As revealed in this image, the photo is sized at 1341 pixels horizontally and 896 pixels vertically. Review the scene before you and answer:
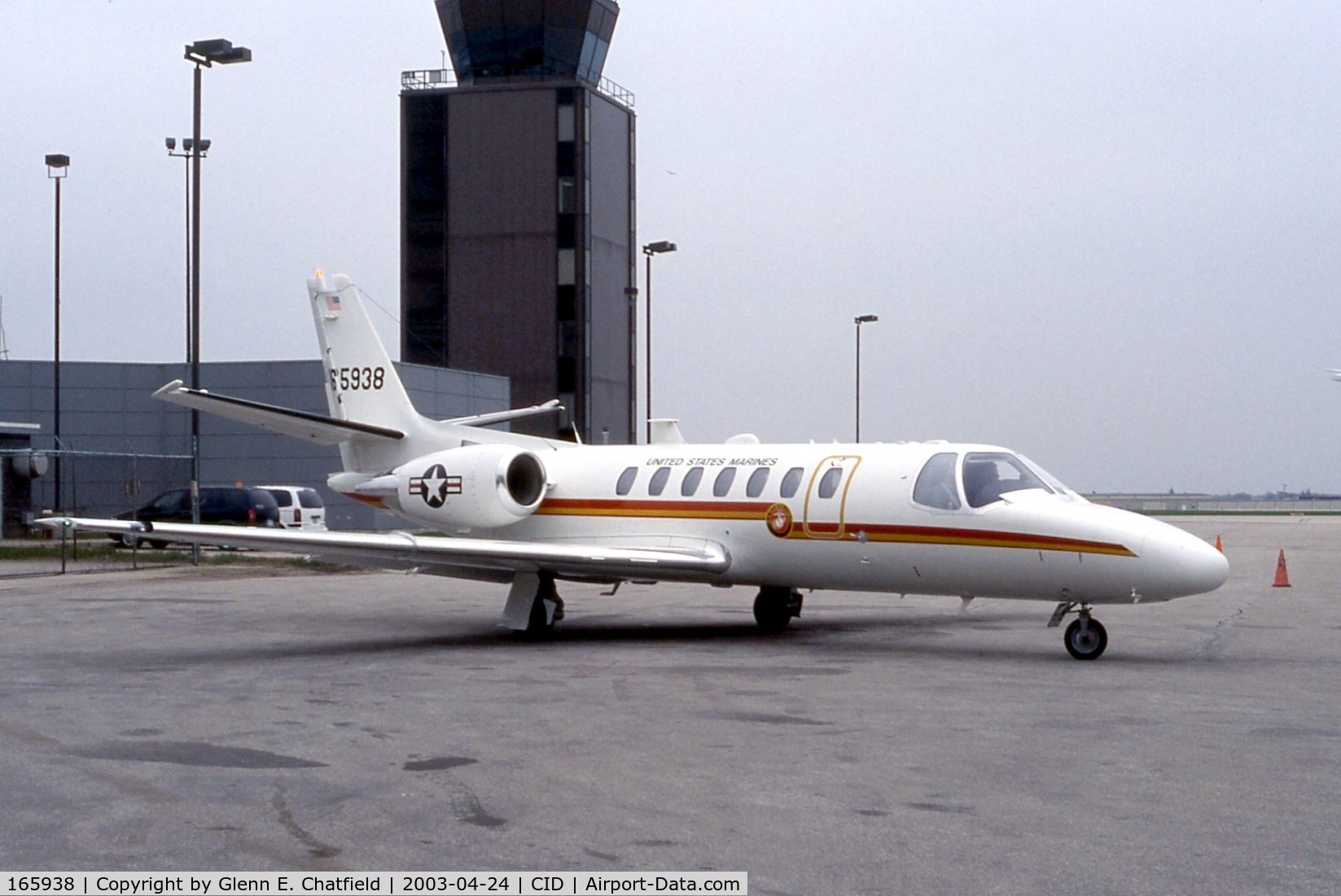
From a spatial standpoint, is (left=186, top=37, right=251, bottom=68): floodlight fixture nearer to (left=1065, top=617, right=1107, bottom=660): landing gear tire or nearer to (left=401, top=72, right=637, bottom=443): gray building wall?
(left=1065, top=617, right=1107, bottom=660): landing gear tire

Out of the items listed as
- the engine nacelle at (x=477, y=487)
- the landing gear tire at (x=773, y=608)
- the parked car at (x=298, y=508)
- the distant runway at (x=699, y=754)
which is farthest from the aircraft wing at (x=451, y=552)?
the parked car at (x=298, y=508)

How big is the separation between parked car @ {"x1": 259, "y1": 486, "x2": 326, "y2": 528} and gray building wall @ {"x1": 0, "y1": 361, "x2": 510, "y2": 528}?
786cm

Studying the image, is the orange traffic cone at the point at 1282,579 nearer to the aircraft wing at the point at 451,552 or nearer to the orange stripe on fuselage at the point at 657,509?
the orange stripe on fuselage at the point at 657,509

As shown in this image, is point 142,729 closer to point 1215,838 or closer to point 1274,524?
point 1215,838

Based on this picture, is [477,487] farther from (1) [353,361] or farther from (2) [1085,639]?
(2) [1085,639]

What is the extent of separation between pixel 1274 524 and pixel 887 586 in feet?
190

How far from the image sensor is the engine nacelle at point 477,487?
18.5 metres

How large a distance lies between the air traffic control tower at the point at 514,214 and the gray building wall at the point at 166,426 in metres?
12.4

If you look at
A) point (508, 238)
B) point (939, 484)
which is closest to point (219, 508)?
point (508, 238)

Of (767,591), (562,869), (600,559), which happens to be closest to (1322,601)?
(767,591)

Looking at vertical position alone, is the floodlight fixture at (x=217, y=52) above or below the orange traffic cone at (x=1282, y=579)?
above
